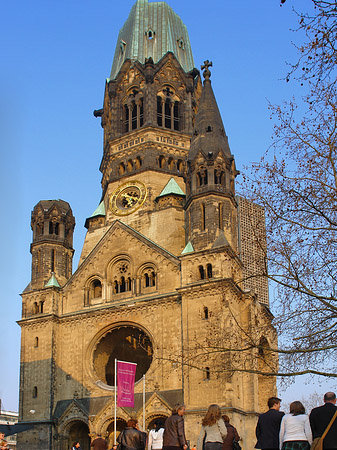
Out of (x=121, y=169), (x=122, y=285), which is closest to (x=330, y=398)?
(x=122, y=285)

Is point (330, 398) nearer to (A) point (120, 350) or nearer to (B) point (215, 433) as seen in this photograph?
(B) point (215, 433)

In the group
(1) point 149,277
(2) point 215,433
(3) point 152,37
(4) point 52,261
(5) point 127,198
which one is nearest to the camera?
(2) point 215,433

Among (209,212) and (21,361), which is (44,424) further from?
(209,212)

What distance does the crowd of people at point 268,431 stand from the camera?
10.4 meters

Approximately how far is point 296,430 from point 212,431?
1797 millimetres

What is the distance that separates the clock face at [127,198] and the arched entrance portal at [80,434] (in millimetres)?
14699

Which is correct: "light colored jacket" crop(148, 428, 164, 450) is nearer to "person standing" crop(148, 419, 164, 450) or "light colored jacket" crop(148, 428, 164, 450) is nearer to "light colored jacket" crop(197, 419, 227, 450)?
"person standing" crop(148, 419, 164, 450)

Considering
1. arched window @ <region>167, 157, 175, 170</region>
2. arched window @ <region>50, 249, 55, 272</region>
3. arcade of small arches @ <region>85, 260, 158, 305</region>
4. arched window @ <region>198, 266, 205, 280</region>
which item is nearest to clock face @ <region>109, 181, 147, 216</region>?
arched window @ <region>167, 157, 175, 170</region>

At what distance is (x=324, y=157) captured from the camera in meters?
19.3

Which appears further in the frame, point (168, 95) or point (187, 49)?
point (187, 49)

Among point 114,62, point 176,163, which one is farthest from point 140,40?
point 176,163

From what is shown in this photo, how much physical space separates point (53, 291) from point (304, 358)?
2746 centimetres

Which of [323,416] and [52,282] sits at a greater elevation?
[52,282]

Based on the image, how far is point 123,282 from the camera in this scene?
141 ft
